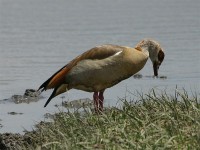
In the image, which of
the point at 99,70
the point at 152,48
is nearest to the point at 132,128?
the point at 99,70

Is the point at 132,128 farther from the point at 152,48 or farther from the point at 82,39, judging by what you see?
the point at 82,39

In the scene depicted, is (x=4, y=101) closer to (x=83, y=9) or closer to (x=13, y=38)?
(x=13, y=38)

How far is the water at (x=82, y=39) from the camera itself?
597 inches

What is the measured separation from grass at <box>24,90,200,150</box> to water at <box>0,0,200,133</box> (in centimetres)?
201

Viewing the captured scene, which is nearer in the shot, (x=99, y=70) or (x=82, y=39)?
(x=99, y=70)

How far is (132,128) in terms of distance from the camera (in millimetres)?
8367

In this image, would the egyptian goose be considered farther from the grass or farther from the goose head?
the grass

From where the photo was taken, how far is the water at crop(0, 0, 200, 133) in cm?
1518

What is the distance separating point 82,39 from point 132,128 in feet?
53.6

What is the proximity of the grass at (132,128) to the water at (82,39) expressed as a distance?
2.01m

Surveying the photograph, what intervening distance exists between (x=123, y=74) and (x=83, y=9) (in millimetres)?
28762

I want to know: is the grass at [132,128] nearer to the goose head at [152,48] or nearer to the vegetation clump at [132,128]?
the vegetation clump at [132,128]

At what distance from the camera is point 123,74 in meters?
10.9

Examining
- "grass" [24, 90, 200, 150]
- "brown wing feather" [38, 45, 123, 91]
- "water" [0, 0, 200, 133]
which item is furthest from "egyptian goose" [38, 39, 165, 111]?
"grass" [24, 90, 200, 150]
